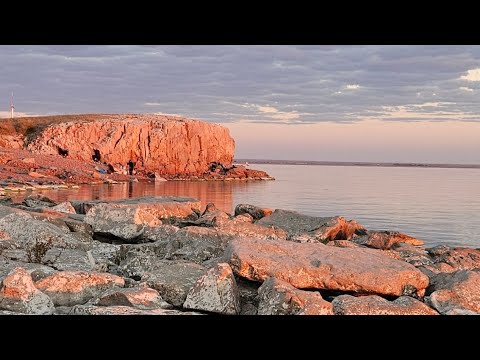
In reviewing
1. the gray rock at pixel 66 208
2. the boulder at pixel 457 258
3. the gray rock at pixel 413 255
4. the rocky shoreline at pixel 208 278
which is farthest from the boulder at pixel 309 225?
the gray rock at pixel 66 208

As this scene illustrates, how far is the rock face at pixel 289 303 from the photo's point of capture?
650cm

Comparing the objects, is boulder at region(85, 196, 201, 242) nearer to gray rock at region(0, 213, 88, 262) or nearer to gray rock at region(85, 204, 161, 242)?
gray rock at region(85, 204, 161, 242)

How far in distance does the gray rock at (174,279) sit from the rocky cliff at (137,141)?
79.6 m

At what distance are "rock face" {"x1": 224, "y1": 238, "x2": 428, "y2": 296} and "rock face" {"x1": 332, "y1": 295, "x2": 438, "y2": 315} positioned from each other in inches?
19.4

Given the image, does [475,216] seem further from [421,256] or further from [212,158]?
[212,158]

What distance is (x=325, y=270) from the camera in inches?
305

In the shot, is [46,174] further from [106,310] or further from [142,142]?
[106,310]

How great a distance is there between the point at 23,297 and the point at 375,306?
4.23m

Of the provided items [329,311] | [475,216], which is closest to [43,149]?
[475,216]

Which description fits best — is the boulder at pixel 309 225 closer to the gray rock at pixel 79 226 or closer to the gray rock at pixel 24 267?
the gray rock at pixel 79 226

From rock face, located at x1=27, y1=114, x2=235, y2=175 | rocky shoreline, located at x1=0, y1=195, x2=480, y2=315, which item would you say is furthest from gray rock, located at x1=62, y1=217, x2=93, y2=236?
rock face, located at x1=27, y1=114, x2=235, y2=175
